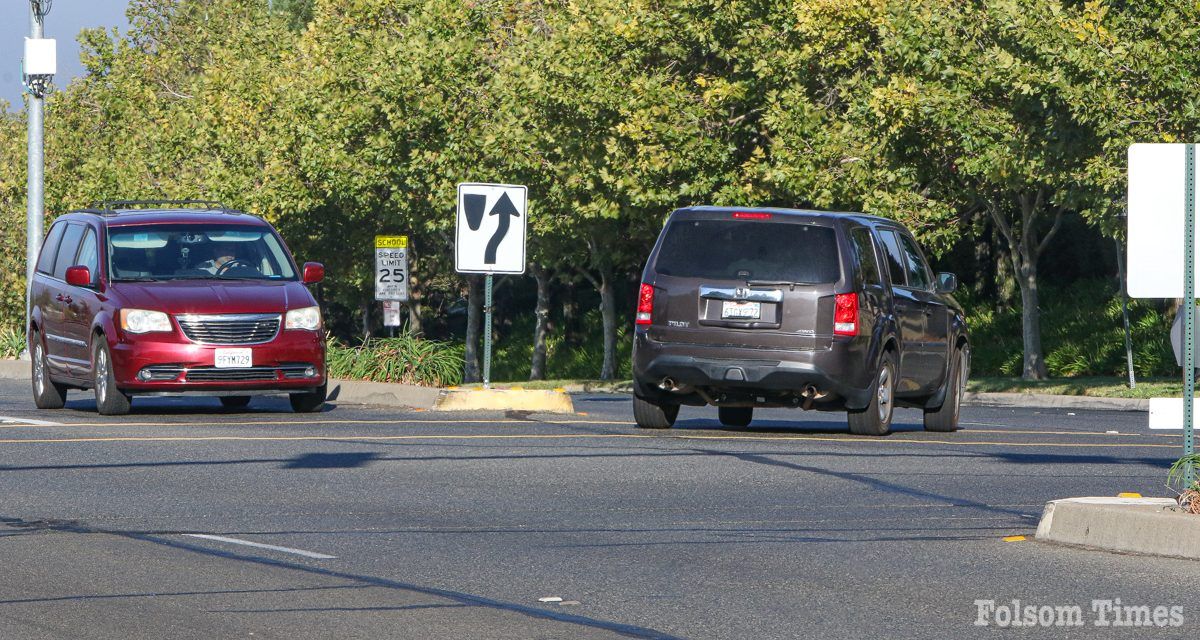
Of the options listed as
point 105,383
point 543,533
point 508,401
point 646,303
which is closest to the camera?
point 543,533

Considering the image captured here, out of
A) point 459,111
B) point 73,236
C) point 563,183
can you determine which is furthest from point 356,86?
point 73,236

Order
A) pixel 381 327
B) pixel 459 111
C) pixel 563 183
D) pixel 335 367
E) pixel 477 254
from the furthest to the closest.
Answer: pixel 381 327
pixel 459 111
pixel 563 183
pixel 335 367
pixel 477 254

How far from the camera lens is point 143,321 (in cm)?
1739

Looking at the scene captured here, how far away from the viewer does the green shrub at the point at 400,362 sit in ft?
77.4

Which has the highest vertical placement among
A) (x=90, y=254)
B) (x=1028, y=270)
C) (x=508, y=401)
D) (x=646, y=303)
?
(x=1028, y=270)

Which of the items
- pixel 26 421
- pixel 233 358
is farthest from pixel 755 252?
pixel 26 421

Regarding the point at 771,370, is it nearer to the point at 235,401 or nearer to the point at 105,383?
the point at 105,383

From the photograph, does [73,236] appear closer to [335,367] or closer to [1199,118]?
[335,367]

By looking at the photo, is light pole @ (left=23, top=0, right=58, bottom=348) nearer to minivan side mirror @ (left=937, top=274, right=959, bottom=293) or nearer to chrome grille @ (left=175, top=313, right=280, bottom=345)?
chrome grille @ (left=175, top=313, right=280, bottom=345)

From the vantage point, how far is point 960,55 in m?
28.7

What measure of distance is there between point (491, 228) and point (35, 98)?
49.0 ft

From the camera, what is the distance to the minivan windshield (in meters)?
18.3

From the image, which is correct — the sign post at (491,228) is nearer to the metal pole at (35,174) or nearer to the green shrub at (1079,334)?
the metal pole at (35,174)

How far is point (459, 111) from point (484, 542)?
33606 millimetres
